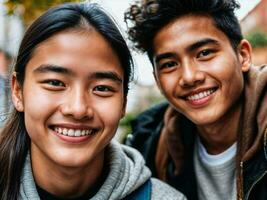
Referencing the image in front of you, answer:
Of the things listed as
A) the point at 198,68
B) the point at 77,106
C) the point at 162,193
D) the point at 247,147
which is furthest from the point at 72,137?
the point at 247,147

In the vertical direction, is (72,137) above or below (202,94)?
below

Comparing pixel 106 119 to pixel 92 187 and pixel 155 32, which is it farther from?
pixel 155 32

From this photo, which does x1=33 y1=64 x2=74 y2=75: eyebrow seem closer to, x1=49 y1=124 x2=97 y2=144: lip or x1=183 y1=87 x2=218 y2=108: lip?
x1=49 y1=124 x2=97 y2=144: lip

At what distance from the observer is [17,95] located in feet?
8.68

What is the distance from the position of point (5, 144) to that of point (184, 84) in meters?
A: 1.17

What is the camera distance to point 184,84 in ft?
9.61

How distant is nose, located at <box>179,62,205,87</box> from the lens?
2889 millimetres

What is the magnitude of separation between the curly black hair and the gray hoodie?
823 mm

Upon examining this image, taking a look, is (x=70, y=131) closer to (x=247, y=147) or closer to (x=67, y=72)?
(x=67, y=72)

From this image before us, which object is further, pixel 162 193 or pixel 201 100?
pixel 201 100

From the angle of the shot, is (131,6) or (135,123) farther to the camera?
(135,123)

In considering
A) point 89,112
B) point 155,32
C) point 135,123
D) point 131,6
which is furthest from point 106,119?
point 135,123

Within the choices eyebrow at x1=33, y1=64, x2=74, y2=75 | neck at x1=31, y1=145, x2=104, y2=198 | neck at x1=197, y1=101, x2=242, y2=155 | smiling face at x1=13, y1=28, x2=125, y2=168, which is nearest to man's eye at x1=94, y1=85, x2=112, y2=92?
smiling face at x1=13, y1=28, x2=125, y2=168

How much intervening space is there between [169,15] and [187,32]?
21cm
